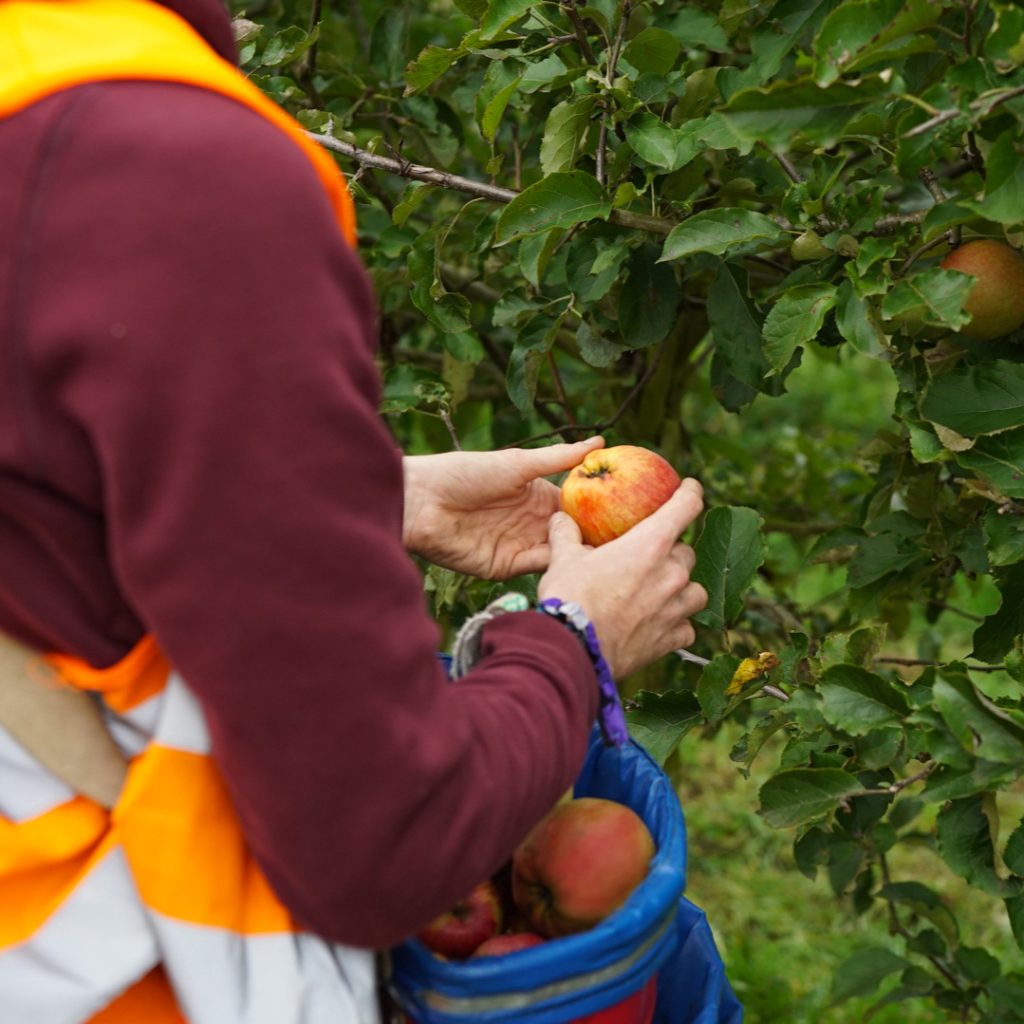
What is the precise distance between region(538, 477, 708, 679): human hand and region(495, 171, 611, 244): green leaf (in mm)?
397

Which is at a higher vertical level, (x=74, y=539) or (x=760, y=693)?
(x=74, y=539)

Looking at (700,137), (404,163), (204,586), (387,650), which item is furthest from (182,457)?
(404,163)

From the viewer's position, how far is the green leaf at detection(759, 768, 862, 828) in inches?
57.4

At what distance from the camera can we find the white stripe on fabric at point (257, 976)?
3.24 ft

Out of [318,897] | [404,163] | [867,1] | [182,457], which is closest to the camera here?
[182,457]

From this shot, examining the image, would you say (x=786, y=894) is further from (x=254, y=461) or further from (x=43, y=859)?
(x=254, y=461)

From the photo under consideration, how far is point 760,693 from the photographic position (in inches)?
63.9

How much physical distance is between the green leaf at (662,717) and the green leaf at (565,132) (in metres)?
0.67

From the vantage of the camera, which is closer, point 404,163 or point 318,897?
point 318,897

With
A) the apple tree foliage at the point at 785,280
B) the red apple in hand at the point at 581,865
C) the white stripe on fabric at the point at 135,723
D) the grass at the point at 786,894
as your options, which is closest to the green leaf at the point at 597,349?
the apple tree foliage at the point at 785,280

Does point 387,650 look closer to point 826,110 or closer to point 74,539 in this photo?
point 74,539

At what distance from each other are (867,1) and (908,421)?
472 millimetres

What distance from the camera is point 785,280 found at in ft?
5.39

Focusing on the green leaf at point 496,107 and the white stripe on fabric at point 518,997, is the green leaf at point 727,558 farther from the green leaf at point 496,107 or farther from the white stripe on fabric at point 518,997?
the white stripe on fabric at point 518,997
